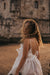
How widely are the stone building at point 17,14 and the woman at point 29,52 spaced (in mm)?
14759

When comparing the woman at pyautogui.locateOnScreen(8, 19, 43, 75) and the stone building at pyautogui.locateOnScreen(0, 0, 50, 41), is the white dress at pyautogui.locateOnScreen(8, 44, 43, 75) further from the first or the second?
the stone building at pyautogui.locateOnScreen(0, 0, 50, 41)

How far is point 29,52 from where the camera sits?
1780 millimetres

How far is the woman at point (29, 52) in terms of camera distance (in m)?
1.74

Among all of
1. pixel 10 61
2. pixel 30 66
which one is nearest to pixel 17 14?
pixel 10 61

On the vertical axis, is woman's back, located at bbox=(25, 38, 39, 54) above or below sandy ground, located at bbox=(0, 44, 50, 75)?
above

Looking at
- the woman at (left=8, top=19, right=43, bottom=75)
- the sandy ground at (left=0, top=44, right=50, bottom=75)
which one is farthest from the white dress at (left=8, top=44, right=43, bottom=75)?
the sandy ground at (left=0, top=44, right=50, bottom=75)

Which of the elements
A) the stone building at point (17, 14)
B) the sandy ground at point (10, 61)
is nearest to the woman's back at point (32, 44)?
the sandy ground at point (10, 61)

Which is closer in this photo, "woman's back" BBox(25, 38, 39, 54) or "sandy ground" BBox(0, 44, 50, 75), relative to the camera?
"woman's back" BBox(25, 38, 39, 54)

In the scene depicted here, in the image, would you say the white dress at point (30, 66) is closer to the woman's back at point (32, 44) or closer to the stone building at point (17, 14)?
the woman's back at point (32, 44)

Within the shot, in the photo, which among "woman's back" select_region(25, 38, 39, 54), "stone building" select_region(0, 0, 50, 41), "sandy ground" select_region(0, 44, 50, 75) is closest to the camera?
"woman's back" select_region(25, 38, 39, 54)

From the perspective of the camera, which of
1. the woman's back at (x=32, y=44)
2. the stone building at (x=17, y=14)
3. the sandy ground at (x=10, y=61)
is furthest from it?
A: the stone building at (x=17, y=14)

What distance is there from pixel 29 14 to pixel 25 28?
16043 mm

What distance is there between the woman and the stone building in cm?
1476

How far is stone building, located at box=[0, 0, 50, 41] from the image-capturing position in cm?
1692
